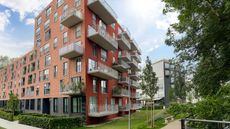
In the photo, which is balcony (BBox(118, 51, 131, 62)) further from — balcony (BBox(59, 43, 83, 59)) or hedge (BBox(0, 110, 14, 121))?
hedge (BBox(0, 110, 14, 121))

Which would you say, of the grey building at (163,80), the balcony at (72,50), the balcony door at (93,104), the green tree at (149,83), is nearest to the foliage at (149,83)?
the green tree at (149,83)

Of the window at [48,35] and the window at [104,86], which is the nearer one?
the window at [104,86]

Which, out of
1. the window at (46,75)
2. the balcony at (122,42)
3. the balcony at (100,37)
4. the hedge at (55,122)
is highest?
the balcony at (122,42)

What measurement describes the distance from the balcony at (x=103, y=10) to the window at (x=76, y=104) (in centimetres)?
1202

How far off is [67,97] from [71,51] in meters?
6.68

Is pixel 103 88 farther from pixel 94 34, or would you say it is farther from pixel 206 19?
pixel 206 19

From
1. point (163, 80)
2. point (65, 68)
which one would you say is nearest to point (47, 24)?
point (65, 68)

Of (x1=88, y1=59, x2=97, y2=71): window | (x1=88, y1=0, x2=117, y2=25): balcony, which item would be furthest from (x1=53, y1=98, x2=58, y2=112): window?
(x1=88, y1=0, x2=117, y2=25): balcony

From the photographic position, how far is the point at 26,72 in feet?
167

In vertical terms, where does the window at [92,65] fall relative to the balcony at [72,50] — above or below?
below

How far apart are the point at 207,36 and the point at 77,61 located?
19971mm

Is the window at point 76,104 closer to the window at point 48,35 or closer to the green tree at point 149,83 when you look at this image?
the green tree at point 149,83

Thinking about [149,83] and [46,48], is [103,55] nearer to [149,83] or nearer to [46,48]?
[46,48]

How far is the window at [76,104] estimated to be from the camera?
28831 millimetres
